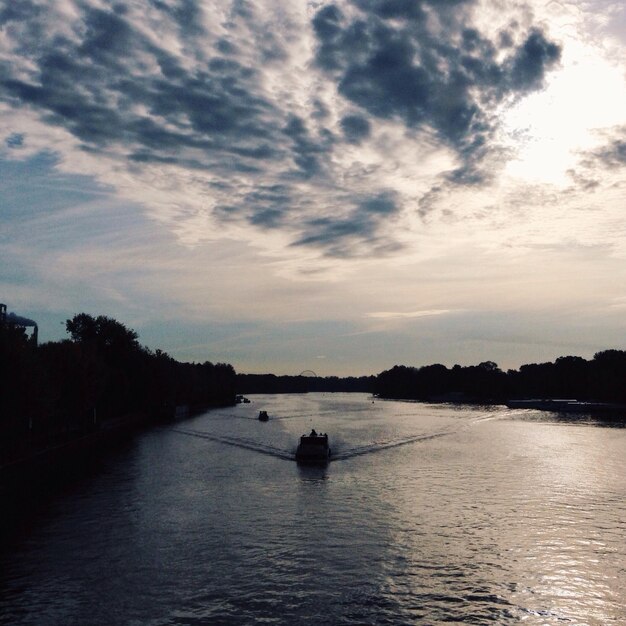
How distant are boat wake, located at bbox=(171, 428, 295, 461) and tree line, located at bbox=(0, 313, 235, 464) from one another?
20976 millimetres

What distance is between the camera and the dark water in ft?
104

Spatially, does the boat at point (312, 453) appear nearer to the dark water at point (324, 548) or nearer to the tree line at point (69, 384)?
the dark water at point (324, 548)

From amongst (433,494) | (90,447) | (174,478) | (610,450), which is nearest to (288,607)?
(433,494)

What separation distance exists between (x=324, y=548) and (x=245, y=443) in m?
77.3

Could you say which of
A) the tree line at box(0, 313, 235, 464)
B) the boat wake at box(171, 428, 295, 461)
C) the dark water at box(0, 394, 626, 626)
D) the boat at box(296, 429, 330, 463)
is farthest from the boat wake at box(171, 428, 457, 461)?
the tree line at box(0, 313, 235, 464)

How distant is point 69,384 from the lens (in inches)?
4449

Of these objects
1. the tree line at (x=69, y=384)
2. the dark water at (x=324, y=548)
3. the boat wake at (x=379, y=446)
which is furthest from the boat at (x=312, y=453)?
the tree line at (x=69, y=384)

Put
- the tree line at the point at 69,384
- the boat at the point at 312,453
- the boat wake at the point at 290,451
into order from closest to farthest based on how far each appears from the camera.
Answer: the tree line at the point at 69,384
the boat at the point at 312,453
the boat wake at the point at 290,451

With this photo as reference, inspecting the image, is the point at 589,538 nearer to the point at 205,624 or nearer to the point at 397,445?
the point at 205,624

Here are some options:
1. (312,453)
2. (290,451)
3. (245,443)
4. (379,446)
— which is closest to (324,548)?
(312,453)

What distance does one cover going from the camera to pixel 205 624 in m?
29.2

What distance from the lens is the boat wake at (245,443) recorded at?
335ft

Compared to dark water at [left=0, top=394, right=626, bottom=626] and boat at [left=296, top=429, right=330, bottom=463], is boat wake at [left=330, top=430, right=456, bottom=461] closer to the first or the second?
boat at [left=296, top=429, right=330, bottom=463]

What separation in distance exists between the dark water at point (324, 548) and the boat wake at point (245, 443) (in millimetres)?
16097
